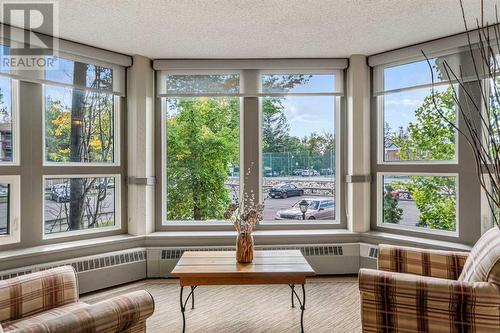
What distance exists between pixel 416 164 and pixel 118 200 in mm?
3281

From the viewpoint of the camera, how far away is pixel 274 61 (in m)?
3.69

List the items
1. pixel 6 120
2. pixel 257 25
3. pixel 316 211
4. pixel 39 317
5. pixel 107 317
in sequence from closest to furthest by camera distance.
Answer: pixel 107 317 → pixel 39 317 → pixel 257 25 → pixel 6 120 → pixel 316 211

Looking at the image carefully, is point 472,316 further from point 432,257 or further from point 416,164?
point 416,164

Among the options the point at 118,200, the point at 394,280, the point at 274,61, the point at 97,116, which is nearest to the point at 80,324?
the point at 394,280

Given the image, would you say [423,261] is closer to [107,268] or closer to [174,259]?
[174,259]

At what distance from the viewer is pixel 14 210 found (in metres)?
2.96

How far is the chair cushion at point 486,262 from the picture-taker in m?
1.65

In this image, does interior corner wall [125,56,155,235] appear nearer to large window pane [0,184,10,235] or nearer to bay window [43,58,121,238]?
bay window [43,58,121,238]

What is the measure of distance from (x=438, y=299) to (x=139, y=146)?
3086mm

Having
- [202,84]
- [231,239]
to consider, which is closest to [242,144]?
[202,84]

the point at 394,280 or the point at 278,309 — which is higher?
the point at 394,280

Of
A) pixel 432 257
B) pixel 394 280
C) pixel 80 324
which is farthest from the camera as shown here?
pixel 432 257

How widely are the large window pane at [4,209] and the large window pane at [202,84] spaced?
6.12 feet

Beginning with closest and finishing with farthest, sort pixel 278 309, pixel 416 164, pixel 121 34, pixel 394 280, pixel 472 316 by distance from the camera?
pixel 472 316 < pixel 394 280 < pixel 278 309 < pixel 121 34 < pixel 416 164
